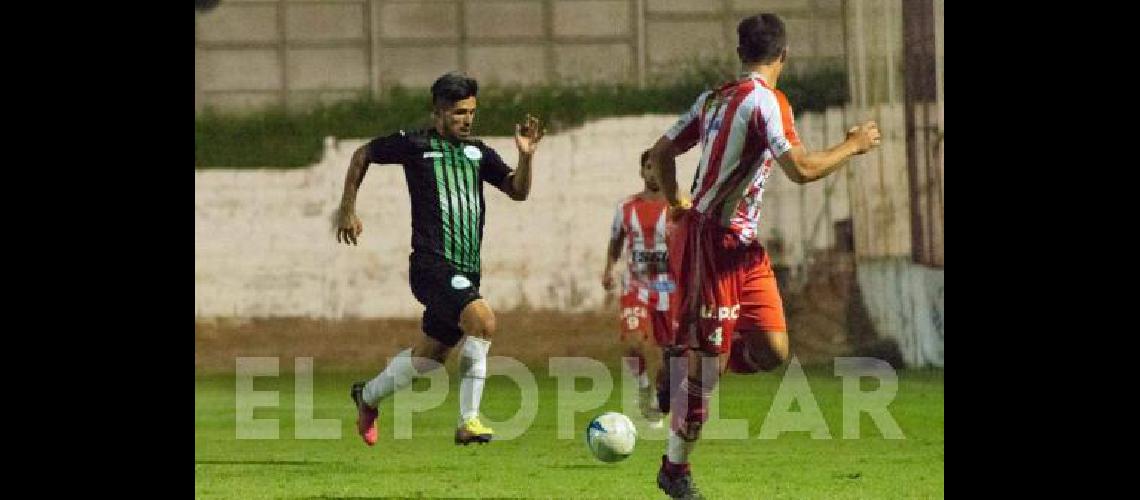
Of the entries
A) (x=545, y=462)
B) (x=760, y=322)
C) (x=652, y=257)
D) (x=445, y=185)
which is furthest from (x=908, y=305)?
(x=760, y=322)

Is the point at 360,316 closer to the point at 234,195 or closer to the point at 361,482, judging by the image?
the point at 234,195

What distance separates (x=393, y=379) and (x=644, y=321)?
3270 mm

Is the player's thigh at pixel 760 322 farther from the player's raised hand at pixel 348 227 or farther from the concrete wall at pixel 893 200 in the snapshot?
the concrete wall at pixel 893 200

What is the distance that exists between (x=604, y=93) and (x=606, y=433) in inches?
317

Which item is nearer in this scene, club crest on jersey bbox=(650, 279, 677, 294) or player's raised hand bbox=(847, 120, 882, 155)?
player's raised hand bbox=(847, 120, 882, 155)

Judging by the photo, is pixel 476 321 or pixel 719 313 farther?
pixel 476 321

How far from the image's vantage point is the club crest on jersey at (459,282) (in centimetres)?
985

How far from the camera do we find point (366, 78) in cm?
1659

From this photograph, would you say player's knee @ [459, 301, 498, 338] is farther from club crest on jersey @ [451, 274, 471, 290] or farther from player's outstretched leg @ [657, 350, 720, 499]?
player's outstretched leg @ [657, 350, 720, 499]

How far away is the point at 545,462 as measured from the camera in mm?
10188

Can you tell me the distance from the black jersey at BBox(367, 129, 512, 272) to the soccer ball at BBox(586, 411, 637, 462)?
1.53m

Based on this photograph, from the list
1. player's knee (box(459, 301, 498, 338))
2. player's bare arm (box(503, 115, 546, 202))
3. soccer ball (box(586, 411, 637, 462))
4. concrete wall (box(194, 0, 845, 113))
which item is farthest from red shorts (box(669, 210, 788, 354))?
concrete wall (box(194, 0, 845, 113))

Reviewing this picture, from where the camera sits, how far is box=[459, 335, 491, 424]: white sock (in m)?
9.79

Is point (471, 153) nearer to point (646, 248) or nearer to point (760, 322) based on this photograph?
point (760, 322)
